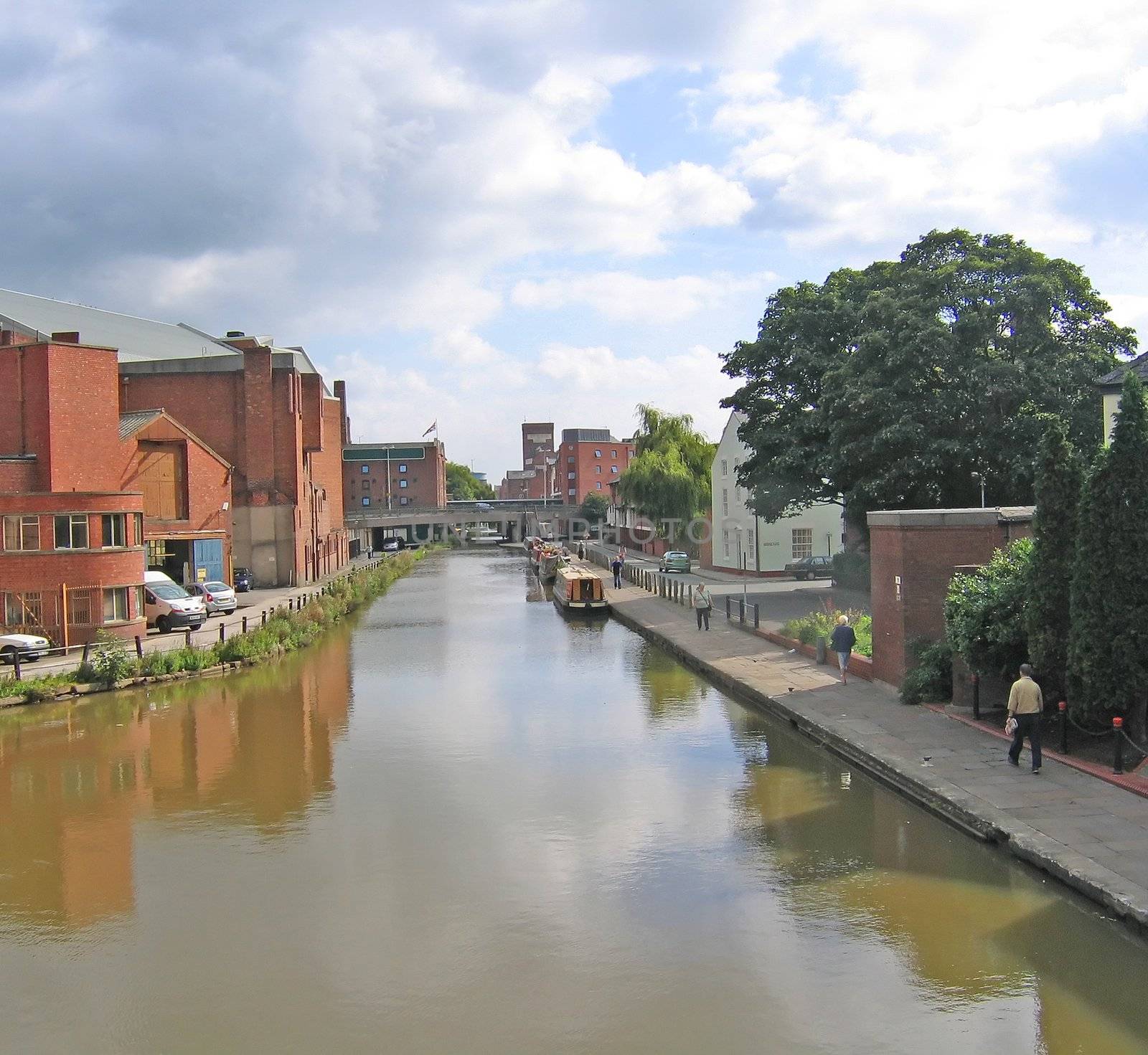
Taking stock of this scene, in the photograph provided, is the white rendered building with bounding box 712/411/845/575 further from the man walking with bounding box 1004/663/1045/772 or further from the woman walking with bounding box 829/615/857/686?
the man walking with bounding box 1004/663/1045/772

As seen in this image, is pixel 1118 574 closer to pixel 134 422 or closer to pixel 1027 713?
pixel 1027 713

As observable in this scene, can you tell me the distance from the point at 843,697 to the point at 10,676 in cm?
1788

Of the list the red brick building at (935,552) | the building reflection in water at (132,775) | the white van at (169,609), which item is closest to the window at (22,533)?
the white van at (169,609)

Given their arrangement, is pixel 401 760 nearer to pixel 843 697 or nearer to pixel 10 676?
pixel 843 697

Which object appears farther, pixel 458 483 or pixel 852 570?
pixel 458 483

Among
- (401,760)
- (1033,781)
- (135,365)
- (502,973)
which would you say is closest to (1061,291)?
(1033,781)

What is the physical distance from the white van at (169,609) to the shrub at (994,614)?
78.8 feet

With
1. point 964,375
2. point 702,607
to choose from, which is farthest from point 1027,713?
point 964,375

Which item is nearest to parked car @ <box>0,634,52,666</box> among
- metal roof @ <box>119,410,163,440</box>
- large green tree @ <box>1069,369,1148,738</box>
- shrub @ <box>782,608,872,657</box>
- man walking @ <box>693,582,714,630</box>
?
metal roof @ <box>119,410,163,440</box>

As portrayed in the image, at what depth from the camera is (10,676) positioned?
78.7ft

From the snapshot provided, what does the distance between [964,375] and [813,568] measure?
63.5 ft

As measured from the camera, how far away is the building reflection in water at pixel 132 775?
1227 centimetres

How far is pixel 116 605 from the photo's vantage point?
29.5 m

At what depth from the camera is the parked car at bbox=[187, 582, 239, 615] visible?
38.5 m
